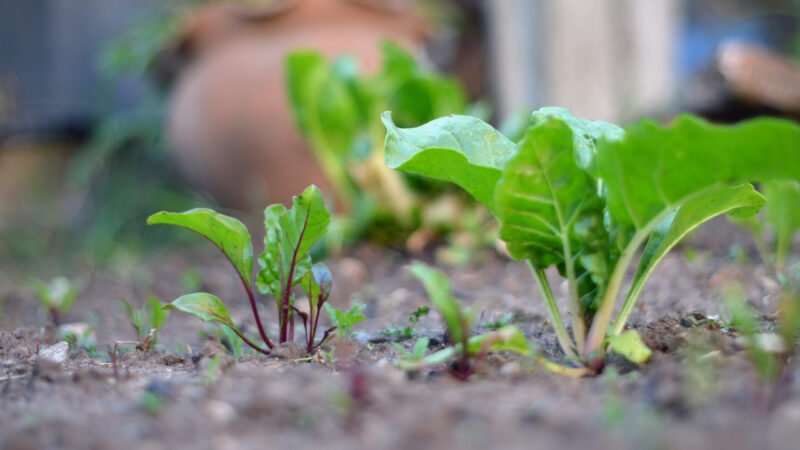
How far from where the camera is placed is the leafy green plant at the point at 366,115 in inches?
105

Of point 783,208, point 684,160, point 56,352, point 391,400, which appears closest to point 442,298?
point 391,400

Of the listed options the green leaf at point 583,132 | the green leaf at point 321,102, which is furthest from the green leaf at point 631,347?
the green leaf at point 321,102

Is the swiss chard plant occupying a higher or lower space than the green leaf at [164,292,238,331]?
lower

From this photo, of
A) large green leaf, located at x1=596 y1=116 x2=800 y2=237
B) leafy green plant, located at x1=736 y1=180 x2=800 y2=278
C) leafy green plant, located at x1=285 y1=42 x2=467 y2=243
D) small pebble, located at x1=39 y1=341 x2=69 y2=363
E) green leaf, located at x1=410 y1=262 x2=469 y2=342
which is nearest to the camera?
large green leaf, located at x1=596 y1=116 x2=800 y2=237

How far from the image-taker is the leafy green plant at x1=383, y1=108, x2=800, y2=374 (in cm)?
94

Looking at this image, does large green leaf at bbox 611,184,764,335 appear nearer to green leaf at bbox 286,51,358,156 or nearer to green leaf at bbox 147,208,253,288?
green leaf at bbox 147,208,253,288

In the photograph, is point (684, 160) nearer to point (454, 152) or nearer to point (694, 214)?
point (694, 214)

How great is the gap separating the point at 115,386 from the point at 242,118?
2.65 m

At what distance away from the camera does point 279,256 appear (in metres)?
1.32

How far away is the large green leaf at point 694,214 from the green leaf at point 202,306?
1.90ft

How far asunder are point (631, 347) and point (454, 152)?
338mm

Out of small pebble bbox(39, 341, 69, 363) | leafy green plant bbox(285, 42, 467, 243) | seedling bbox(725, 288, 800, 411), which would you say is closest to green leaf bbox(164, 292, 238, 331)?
small pebble bbox(39, 341, 69, 363)

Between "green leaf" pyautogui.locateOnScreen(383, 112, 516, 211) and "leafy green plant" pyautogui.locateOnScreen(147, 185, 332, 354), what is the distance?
18 centimetres

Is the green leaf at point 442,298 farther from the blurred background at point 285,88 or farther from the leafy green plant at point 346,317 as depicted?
the blurred background at point 285,88
